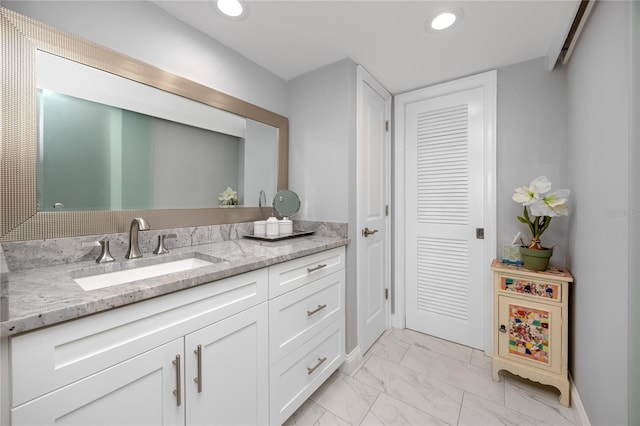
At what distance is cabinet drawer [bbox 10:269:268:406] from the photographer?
617 millimetres

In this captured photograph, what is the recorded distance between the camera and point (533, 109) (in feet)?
6.18

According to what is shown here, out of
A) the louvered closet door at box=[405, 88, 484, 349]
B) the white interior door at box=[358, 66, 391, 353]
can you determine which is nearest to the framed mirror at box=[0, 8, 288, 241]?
the white interior door at box=[358, 66, 391, 353]

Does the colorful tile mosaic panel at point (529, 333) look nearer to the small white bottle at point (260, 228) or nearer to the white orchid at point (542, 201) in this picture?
the white orchid at point (542, 201)

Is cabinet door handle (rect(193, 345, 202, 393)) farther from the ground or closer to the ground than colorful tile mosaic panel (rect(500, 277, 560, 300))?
closer to the ground

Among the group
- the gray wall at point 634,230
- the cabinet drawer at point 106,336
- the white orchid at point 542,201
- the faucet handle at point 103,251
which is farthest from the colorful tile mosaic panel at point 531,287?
the faucet handle at point 103,251

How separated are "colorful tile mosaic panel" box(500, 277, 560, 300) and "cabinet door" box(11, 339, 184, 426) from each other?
1.91 m

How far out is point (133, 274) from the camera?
1.16m

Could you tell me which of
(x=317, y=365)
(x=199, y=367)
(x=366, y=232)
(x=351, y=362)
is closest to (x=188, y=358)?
(x=199, y=367)

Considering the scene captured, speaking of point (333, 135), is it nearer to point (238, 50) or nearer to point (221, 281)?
point (238, 50)

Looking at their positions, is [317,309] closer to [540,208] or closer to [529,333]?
[529,333]

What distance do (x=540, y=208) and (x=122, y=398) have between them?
7.07 feet

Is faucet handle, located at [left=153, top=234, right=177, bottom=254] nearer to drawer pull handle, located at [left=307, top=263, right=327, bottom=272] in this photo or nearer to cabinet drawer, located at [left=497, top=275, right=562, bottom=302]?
drawer pull handle, located at [left=307, top=263, right=327, bottom=272]

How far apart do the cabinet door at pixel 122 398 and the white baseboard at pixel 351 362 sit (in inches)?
46.0

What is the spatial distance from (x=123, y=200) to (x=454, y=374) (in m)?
2.30
